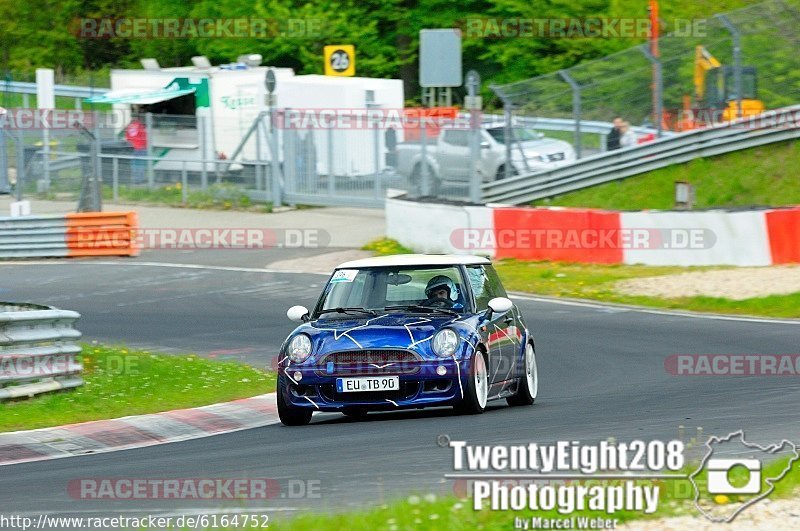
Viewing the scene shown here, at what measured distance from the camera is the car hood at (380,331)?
10.9 m

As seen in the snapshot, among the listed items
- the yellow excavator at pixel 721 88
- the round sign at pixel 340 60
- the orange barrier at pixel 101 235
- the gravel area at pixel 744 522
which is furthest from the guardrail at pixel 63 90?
the gravel area at pixel 744 522

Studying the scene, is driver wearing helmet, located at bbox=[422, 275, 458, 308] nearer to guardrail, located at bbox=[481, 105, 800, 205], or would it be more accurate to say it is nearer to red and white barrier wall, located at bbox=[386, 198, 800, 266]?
red and white barrier wall, located at bbox=[386, 198, 800, 266]

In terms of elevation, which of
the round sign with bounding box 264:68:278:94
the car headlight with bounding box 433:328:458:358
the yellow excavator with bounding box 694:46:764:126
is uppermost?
the round sign with bounding box 264:68:278:94

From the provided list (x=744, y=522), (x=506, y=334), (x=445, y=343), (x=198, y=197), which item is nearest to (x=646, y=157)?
(x=198, y=197)

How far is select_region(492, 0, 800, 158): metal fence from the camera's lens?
85.4ft

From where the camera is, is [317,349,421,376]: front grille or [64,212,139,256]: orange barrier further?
[64,212,139,256]: orange barrier

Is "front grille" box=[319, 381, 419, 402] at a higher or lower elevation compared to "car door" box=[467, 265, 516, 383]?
lower

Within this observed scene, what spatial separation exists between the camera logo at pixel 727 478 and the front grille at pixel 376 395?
13.0 feet

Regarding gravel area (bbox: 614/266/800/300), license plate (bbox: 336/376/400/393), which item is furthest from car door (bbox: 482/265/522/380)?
gravel area (bbox: 614/266/800/300)

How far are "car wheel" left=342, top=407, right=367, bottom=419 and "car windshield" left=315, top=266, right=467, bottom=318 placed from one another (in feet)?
2.62

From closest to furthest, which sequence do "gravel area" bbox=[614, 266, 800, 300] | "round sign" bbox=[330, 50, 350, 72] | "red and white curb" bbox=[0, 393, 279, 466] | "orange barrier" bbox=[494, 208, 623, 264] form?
"red and white curb" bbox=[0, 393, 279, 466]
"gravel area" bbox=[614, 266, 800, 300]
"orange barrier" bbox=[494, 208, 623, 264]
"round sign" bbox=[330, 50, 350, 72]

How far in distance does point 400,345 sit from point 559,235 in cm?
1311

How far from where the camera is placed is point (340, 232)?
30.1m

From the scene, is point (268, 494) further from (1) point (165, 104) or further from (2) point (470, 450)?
(1) point (165, 104)
